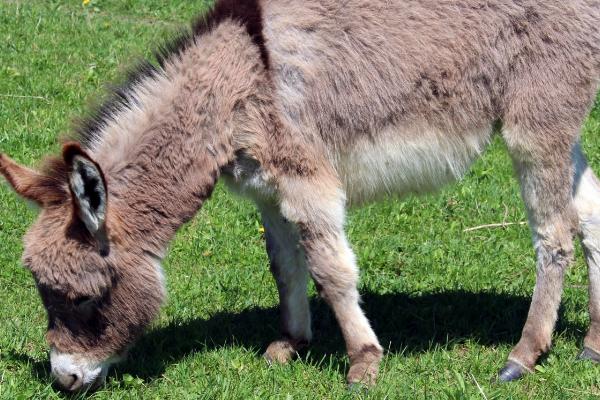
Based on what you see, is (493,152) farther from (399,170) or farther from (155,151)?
(155,151)

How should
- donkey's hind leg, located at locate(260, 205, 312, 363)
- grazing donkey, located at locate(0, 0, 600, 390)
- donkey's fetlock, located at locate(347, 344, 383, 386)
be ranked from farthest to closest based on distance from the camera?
donkey's hind leg, located at locate(260, 205, 312, 363), donkey's fetlock, located at locate(347, 344, 383, 386), grazing donkey, located at locate(0, 0, 600, 390)

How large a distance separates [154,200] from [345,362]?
1.31 m

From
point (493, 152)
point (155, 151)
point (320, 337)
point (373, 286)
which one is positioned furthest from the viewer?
point (493, 152)

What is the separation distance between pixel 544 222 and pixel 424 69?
102 cm

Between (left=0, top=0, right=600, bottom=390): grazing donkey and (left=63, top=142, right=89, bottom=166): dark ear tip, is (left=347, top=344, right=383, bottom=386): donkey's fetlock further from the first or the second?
(left=63, top=142, right=89, bottom=166): dark ear tip

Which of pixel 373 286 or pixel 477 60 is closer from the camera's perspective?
pixel 477 60

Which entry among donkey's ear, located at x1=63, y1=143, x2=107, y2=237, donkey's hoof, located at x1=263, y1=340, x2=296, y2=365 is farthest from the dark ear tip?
donkey's hoof, located at x1=263, y1=340, x2=296, y2=365

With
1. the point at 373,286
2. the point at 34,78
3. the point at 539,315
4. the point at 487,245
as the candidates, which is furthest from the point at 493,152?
the point at 34,78

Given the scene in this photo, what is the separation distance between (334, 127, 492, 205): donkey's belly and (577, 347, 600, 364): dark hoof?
1.14 metres

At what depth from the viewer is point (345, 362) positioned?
209 inches

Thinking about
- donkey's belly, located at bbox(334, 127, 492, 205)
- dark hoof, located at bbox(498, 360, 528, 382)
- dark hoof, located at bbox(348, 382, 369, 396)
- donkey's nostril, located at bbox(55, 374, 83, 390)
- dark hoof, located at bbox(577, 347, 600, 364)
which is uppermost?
donkey's belly, located at bbox(334, 127, 492, 205)

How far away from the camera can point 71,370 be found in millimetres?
4875

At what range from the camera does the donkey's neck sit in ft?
15.9

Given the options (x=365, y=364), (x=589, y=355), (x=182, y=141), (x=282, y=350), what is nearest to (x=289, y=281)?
(x=282, y=350)
